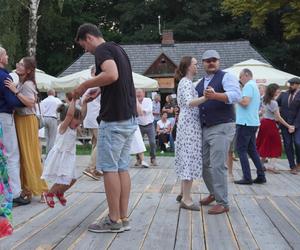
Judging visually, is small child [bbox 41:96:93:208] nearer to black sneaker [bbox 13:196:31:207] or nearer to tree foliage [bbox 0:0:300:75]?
black sneaker [bbox 13:196:31:207]

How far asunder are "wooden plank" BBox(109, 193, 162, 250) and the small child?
797mm

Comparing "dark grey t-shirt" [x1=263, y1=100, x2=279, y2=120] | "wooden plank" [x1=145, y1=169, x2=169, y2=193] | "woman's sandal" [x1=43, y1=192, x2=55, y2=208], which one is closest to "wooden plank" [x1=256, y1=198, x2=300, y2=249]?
"wooden plank" [x1=145, y1=169, x2=169, y2=193]

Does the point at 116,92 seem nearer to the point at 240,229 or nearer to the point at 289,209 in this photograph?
the point at 240,229

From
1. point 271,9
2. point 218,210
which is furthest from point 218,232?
point 271,9

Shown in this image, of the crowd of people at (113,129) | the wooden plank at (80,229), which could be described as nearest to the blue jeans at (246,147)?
the crowd of people at (113,129)

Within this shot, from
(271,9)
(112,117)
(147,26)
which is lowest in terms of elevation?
(112,117)

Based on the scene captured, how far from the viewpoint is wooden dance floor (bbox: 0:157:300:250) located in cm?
A: 455

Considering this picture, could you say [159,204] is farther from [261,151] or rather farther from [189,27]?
[189,27]

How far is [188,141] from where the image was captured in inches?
243

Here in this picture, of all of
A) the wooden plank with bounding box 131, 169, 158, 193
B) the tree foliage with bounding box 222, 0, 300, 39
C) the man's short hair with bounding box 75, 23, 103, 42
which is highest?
the tree foliage with bounding box 222, 0, 300, 39

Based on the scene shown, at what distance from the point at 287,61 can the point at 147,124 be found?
3283 cm

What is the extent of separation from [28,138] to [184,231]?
2529 millimetres

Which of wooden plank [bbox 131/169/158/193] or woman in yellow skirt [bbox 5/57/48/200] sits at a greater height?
woman in yellow skirt [bbox 5/57/48/200]

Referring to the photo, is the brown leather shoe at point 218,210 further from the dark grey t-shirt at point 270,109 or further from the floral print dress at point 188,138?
the dark grey t-shirt at point 270,109
